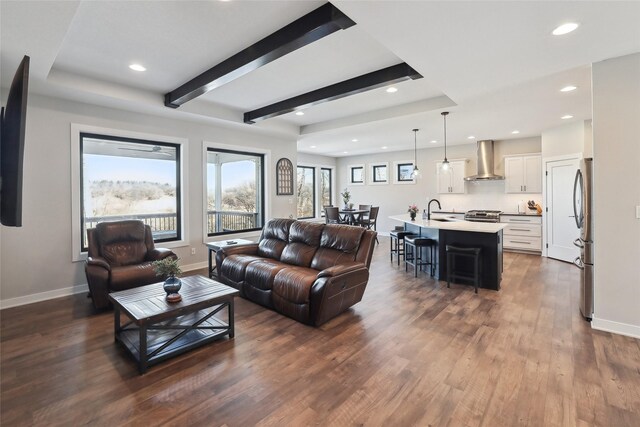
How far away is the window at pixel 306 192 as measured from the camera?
9875 mm

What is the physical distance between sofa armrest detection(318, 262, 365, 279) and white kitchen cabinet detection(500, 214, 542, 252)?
4.74m

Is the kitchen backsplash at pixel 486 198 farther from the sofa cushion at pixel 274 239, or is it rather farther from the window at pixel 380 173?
the sofa cushion at pixel 274 239

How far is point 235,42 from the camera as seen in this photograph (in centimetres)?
302

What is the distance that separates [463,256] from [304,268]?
2.54 meters

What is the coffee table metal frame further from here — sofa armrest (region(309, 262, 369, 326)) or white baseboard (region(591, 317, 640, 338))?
white baseboard (region(591, 317, 640, 338))

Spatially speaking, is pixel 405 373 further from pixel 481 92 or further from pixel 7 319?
pixel 7 319

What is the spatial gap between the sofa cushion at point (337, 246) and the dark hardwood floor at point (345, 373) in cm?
66

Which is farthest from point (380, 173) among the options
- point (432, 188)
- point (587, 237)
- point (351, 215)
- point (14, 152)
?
point (14, 152)

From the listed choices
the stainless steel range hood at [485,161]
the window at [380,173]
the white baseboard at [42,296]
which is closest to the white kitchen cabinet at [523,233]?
the stainless steel range hood at [485,161]

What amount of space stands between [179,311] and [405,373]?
1.88 meters

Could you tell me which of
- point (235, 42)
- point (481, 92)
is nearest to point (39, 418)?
point (235, 42)

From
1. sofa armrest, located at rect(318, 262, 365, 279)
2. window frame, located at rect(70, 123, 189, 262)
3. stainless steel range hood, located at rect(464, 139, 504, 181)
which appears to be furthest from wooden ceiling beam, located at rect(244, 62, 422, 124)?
stainless steel range hood, located at rect(464, 139, 504, 181)

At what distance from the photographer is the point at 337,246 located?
3.78 m

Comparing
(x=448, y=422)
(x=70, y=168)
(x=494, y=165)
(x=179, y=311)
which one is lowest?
(x=448, y=422)
